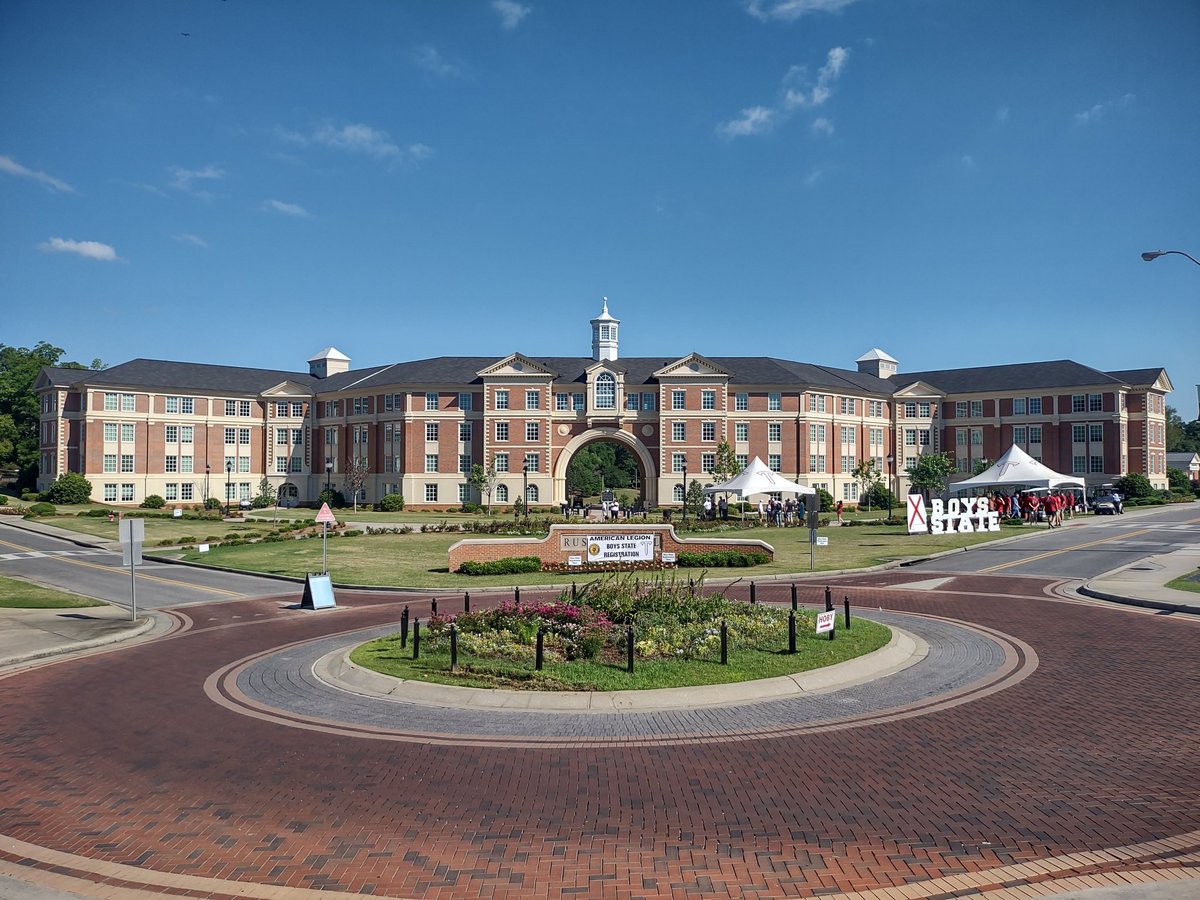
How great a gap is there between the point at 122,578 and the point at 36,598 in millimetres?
6538

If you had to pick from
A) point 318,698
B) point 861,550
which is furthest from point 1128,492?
point 318,698

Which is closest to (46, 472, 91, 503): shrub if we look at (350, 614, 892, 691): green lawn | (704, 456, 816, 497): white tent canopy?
(704, 456, 816, 497): white tent canopy

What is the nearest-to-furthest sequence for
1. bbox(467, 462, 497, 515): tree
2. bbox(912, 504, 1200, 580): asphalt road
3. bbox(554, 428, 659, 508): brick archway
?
bbox(912, 504, 1200, 580): asphalt road
bbox(467, 462, 497, 515): tree
bbox(554, 428, 659, 508): brick archway

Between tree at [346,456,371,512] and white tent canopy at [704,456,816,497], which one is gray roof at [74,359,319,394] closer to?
tree at [346,456,371,512]

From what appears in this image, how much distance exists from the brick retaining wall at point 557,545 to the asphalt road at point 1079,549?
9.20 metres

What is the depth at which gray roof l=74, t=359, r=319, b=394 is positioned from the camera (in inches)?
2926

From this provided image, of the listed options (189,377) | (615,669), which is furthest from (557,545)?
(189,377)

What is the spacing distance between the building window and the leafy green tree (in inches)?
1659

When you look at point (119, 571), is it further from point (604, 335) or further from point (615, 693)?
point (604, 335)

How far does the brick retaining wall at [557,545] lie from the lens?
3073cm

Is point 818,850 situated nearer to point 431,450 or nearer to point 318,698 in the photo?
point 318,698

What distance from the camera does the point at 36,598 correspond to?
25016mm

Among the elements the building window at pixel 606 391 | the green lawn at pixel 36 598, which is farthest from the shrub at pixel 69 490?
the green lawn at pixel 36 598

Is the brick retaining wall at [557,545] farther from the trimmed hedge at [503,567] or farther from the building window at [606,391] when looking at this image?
the building window at [606,391]
